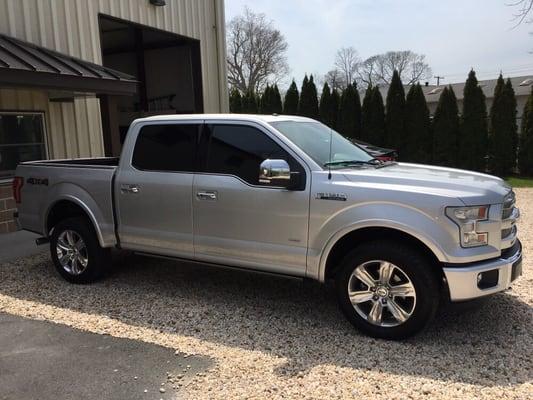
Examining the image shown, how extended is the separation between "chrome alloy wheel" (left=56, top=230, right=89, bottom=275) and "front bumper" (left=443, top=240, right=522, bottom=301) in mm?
4112

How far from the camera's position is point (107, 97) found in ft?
31.1

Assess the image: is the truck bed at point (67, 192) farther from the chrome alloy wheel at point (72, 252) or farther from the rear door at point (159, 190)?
the chrome alloy wheel at point (72, 252)

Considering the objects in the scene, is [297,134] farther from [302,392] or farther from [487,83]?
[487,83]

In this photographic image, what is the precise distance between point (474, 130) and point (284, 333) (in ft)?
51.3

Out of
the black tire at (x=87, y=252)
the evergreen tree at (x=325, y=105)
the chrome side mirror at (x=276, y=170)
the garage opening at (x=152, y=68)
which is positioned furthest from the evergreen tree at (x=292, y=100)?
the chrome side mirror at (x=276, y=170)

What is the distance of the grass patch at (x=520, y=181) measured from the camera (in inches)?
595

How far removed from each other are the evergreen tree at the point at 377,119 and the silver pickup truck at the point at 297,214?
14375 millimetres

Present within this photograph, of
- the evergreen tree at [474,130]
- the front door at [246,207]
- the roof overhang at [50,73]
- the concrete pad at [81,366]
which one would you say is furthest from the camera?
the evergreen tree at [474,130]

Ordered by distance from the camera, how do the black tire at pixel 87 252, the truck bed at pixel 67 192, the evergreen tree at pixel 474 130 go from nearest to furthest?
the truck bed at pixel 67 192
the black tire at pixel 87 252
the evergreen tree at pixel 474 130

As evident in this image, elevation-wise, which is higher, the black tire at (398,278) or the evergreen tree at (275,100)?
the evergreen tree at (275,100)

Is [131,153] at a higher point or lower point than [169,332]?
higher

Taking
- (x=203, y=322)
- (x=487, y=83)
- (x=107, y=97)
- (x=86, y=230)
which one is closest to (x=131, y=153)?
(x=86, y=230)

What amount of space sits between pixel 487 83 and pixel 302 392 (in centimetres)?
4730

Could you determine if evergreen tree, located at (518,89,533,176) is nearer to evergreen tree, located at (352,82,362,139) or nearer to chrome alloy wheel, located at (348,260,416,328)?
evergreen tree, located at (352,82,362,139)
